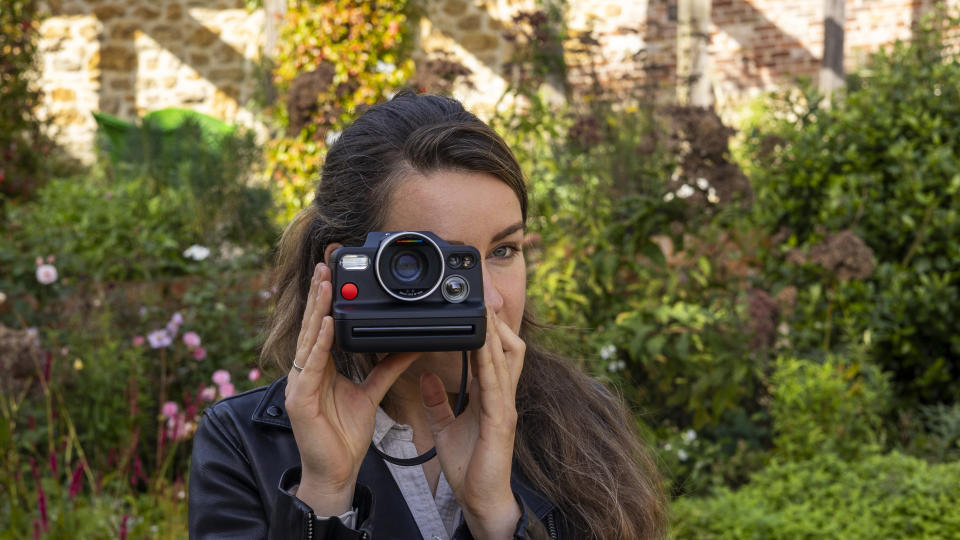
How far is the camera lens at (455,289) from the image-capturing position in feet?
4.20

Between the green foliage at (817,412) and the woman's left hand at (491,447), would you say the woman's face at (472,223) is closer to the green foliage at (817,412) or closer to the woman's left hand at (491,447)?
the woman's left hand at (491,447)

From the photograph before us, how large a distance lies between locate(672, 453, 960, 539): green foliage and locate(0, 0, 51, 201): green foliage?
205 inches

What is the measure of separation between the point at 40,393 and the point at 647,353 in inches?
84.6

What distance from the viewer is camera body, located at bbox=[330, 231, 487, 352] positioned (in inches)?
49.5

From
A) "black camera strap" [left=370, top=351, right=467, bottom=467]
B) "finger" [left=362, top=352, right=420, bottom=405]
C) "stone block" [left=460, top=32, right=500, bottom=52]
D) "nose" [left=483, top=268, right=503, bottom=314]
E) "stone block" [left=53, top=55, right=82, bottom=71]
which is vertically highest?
"stone block" [left=460, top=32, right=500, bottom=52]

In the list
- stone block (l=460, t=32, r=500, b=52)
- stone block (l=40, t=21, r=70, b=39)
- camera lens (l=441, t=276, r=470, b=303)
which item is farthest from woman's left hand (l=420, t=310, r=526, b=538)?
stone block (l=40, t=21, r=70, b=39)

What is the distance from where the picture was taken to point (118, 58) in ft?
28.1

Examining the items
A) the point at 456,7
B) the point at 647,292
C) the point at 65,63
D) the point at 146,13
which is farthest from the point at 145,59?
the point at 647,292

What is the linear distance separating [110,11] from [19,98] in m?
2.02

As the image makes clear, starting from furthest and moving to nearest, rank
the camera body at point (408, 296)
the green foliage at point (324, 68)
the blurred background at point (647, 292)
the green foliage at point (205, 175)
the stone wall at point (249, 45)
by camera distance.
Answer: the stone wall at point (249, 45)
the green foliage at point (205, 175)
the green foliage at point (324, 68)
the blurred background at point (647, 292)
the camera body at point (408, 296)

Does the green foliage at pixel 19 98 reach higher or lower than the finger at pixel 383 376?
higher

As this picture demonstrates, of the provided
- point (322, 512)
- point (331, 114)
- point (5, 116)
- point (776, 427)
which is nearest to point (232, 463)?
point (322, 512)

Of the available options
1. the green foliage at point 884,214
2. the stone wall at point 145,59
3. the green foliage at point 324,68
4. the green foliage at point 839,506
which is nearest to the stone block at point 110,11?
the stone wall at point 145,59

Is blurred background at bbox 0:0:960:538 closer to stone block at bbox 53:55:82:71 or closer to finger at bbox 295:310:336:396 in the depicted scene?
finger at bbox 295:310:336:396
